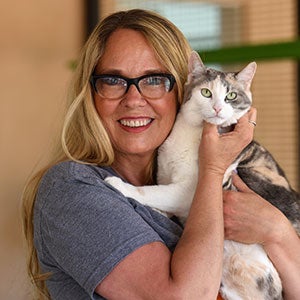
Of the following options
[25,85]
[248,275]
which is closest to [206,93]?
[248,275]

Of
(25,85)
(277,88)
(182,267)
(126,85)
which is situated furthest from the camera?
(25,85)

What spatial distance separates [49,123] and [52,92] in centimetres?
14

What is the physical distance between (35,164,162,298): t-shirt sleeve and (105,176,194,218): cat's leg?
0.09 meters

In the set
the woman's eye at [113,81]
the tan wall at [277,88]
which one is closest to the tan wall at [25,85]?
the tan wall at [277,88]

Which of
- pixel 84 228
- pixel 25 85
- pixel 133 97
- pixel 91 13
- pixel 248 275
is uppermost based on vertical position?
pixel 91 13

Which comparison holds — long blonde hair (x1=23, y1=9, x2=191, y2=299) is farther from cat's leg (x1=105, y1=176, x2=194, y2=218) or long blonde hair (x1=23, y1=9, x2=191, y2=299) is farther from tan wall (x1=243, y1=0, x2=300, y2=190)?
tan wall (x1=243, y1=0, x2=300, y2=190)

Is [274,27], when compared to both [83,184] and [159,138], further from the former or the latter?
[83,184]

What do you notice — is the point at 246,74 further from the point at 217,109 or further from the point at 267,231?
the point at 267,231

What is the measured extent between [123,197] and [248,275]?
31 centimetres

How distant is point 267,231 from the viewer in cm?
127

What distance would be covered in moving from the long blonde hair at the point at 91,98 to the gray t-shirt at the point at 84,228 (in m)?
0.09

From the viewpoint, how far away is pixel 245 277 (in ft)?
4.14

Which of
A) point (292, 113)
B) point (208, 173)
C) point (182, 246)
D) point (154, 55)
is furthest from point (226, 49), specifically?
point (182, 246)

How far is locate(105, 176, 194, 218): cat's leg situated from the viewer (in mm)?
1296
